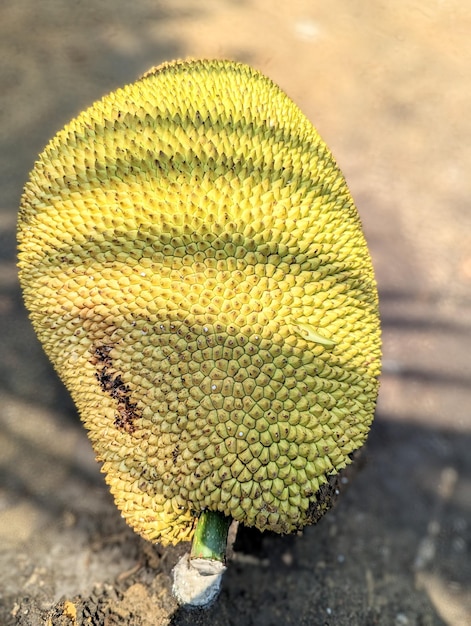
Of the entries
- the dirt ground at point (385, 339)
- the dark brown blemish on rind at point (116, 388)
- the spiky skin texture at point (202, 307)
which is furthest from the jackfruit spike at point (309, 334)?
the dirt ground at point (385, 339)

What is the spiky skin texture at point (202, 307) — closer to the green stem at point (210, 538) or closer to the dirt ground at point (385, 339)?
the green stem at point (210, 538)

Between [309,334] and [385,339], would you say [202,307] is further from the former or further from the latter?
[385,339]

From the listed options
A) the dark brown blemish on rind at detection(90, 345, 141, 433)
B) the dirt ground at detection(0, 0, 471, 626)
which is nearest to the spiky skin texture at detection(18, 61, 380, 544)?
the dark brown blemish on rind at detection(90, 345, 141, 433)

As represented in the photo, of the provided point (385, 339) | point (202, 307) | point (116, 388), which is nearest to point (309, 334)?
point (202, 307)

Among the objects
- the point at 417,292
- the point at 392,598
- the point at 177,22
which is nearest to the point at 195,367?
the point at 392,598

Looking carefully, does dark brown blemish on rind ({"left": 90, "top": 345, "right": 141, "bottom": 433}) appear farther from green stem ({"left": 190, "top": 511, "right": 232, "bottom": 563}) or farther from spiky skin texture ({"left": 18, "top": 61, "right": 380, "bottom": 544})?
green stem ({"left": 190, "top": 511, "right": 232, "bottom": 563})

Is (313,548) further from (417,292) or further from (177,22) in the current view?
(177,22)
